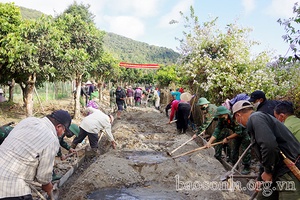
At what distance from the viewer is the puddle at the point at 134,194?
5.05m

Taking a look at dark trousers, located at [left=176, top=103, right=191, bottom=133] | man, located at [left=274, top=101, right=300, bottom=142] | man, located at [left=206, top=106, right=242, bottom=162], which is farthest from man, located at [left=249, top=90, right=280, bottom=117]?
dark trousers, located at [left=176, top=103, right=191, bottom=133]

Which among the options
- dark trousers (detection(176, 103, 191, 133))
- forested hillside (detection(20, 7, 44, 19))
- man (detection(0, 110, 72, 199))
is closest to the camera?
man (detection(0, 110, 72, 199))

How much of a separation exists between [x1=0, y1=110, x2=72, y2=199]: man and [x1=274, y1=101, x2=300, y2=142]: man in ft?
8.28

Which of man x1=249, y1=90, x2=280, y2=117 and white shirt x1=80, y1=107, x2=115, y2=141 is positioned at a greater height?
man x1=249, y1=90, x2=280, y2=117

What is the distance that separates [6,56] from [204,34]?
6712 mm

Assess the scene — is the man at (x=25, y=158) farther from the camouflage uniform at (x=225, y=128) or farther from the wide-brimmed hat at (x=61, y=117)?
the camouflage uniform at (x=225, y=128)

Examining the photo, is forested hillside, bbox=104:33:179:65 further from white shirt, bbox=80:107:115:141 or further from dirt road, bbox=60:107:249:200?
dirt road, bbox=60:107:249:200

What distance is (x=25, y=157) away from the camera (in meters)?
2.75

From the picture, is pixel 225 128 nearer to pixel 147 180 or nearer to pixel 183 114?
pixel 147 180

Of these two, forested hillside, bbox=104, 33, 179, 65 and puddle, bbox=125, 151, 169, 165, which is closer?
puddle, bbox=125, 151, 169, 165

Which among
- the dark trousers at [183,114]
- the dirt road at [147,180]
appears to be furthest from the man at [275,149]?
the dark trousers at [183,114]

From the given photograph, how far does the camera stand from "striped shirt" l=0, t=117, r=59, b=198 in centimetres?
275

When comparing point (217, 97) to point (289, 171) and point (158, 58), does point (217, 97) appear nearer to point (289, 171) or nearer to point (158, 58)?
point (289, 171)

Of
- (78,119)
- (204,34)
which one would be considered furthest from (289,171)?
(78,119)
